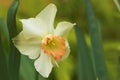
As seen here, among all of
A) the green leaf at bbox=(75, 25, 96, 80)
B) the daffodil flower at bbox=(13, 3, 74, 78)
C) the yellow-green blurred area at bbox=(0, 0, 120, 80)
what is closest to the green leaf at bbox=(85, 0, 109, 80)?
the green leaf at bbox=(75, 25, 96, 80)

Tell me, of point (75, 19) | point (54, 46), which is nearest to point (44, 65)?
point (54, 46)

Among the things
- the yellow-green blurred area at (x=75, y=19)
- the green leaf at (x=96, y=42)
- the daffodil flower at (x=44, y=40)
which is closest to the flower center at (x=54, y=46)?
the daffodil flower at (x=44, y=40)

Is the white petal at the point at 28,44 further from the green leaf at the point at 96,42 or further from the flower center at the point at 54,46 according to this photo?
the green leaf at the point at 96,42

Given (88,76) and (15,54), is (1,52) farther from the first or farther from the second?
(88,76)

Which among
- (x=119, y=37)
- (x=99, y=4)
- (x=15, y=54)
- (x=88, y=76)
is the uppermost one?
(x=15, y=54)

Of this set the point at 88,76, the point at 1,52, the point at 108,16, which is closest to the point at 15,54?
the point at 1,52

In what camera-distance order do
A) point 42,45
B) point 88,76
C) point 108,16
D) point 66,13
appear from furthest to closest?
point 108,16
point 66,13
point 88,76
point 42,45
